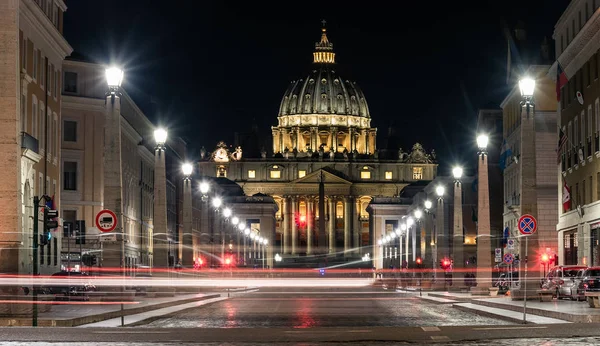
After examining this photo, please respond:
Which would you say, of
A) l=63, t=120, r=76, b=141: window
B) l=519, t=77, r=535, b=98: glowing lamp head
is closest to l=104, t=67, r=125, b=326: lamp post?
l=519, t=77, r=535, b=98: glowing lamp head

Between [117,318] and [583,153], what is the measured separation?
104 feet

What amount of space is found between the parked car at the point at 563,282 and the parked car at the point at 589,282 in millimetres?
653

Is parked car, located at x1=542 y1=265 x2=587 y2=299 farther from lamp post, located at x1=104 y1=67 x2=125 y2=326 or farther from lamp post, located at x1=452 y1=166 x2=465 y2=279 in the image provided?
lamp post, located at x1=104 y1=67 x2=125 y2=326

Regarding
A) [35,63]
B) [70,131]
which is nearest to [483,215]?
[35,63]

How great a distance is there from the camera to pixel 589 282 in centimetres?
4356

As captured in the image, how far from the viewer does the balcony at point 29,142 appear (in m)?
50.5

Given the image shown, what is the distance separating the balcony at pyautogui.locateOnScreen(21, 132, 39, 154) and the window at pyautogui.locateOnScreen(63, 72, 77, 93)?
2675 cm

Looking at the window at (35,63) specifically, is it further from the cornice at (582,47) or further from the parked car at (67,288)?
the cornice at (582,47)

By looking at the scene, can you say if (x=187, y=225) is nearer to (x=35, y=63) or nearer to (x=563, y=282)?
(x=35, y=63)

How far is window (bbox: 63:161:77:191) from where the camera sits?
262 ft

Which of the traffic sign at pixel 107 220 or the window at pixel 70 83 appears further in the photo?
the window at pixel 70 83

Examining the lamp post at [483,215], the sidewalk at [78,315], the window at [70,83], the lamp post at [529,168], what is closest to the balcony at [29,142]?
the sidewalk at [78,315]

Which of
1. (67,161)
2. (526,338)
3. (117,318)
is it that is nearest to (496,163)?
(67,161)

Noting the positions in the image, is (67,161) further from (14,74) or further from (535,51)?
(14,74)
